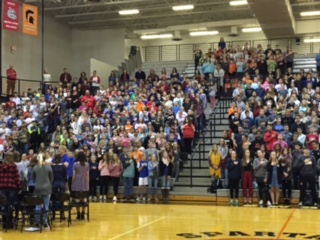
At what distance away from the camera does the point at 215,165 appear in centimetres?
1596

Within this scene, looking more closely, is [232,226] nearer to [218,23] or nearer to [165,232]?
[165,232]

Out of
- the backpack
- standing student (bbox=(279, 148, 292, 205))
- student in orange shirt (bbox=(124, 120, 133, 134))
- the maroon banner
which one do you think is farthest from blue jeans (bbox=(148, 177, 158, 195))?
the maroon banner

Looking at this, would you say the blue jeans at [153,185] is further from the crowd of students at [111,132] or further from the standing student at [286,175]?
the standing student at [286,175]

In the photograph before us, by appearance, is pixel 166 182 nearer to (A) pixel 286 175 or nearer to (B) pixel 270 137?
Result: (B) pixel 270 137

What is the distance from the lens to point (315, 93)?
17969mm

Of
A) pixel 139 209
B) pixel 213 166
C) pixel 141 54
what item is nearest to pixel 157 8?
pixel 141 54

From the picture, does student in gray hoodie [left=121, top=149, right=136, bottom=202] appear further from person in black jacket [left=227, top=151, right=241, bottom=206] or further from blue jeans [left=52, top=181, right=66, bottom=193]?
blue jeans [left=52, top=181, right=66, bottom=193]

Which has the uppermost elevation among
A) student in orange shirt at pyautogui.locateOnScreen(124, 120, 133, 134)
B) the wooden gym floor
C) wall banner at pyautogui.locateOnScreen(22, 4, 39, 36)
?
wall banner at pyautogui.locateOnScreen(22, 4, 39, 36)

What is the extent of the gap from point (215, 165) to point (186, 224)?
5213 mm

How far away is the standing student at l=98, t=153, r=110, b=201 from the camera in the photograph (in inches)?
647

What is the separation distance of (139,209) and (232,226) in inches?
147

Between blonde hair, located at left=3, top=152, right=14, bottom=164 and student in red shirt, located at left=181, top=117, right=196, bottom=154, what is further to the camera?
student in red shirt, located at left=181, top=117, right=196, bottom=154

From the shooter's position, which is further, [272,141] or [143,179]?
[143,179]

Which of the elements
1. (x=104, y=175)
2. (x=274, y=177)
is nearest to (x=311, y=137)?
(x=274, y=177)
